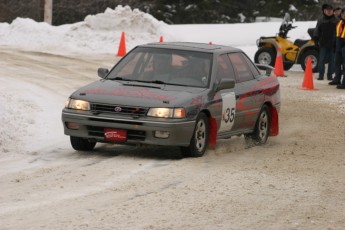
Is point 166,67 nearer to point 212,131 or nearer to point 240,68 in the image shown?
point 212,131

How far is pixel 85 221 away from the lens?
28.1 feet

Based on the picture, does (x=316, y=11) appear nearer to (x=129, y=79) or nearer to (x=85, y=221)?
(x=129, y=79)

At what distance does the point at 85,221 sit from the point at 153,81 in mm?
4790

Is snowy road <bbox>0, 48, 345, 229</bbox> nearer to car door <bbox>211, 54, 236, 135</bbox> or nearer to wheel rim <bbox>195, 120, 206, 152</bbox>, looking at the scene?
wheel rim <bbox>195, 120, 206, 152</bbox>

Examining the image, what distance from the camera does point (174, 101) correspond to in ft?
40.2

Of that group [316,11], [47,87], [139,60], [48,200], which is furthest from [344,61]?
[316,11]

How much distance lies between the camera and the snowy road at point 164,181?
8.87 meters

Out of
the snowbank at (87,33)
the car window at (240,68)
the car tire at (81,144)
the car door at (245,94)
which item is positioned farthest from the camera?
the snowbank at (87,33)

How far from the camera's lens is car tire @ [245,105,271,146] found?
47.8 ft

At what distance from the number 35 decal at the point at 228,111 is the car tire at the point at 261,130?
106 cm

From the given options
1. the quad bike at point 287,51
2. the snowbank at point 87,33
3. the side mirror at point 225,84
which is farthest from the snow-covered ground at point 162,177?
the snowbank at point 87,33

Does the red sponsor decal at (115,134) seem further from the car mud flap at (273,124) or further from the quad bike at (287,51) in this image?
the quad bike at (287,51)

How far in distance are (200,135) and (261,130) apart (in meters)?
2.26

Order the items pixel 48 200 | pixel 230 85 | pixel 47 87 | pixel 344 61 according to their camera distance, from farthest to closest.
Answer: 1. pixel 344 61
2. pixel 47 87
3. pixel 230 85
4. pixel 48 200
